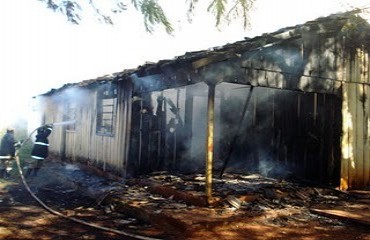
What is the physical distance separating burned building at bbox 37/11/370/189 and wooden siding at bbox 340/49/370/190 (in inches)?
1.1

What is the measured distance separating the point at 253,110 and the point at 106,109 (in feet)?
17.2

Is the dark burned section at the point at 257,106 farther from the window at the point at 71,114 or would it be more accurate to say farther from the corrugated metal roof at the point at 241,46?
the window at the point at 71,114

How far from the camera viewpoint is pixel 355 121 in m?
10.3

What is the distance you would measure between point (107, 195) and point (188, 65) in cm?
394

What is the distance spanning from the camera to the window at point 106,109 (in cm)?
1253

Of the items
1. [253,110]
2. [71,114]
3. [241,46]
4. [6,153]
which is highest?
[241,46]

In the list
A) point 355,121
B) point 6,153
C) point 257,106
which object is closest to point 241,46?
point 355,121

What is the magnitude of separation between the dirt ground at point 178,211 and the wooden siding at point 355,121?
104 cm

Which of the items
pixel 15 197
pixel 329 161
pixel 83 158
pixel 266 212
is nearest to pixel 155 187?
pixel 266 212

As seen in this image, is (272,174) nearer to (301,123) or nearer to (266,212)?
(301,123)

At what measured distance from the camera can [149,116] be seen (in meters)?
11.5

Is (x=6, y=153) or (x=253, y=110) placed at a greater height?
(x=253, y=110)

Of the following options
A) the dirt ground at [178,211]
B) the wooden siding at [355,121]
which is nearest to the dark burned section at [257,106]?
the wooden siding at [355,121]

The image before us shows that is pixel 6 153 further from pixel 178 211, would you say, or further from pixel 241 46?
pixel 241 46
